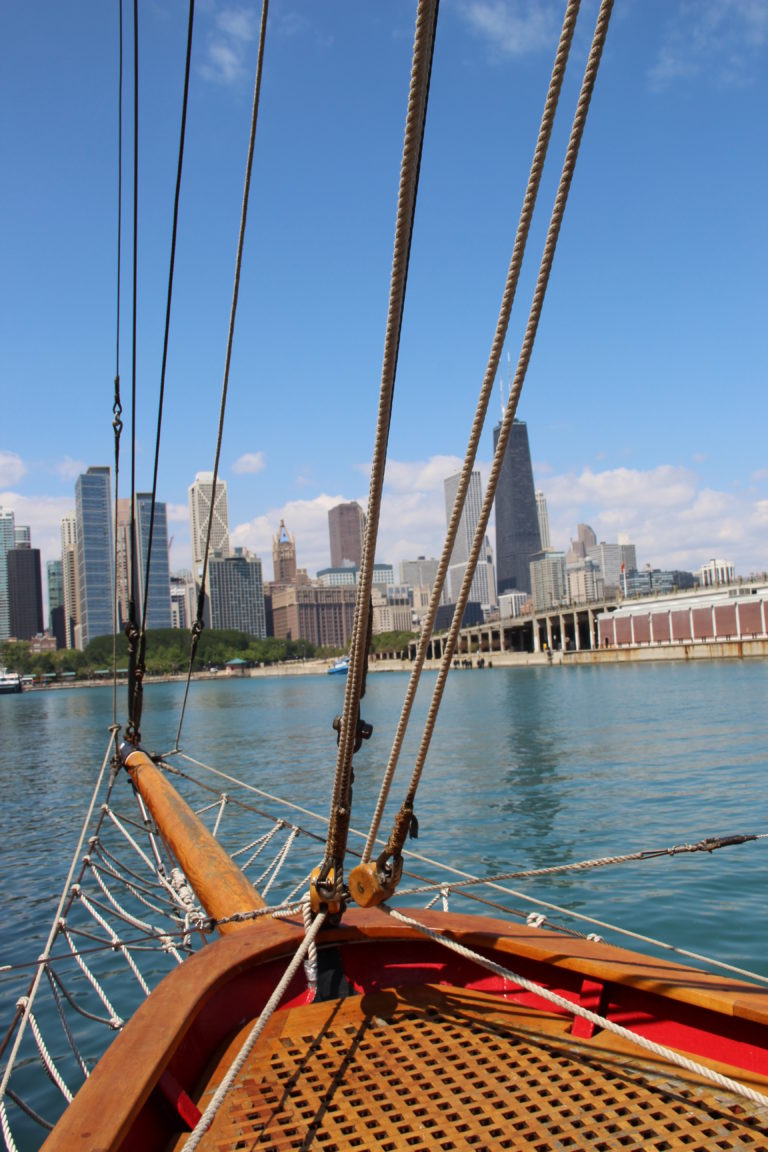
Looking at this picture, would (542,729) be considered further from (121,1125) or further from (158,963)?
(121,1125)

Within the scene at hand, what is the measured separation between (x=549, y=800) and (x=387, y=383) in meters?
15.0

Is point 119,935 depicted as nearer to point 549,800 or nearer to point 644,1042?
point 644,1042

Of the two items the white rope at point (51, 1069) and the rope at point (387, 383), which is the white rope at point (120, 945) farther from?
the rope at point (387, 383)

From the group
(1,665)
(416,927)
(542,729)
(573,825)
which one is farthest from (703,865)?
(1,665)

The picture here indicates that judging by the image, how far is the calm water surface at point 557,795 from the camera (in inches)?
392

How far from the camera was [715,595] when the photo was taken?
89.1 metres

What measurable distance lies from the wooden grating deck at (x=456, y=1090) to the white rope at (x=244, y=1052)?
0.21 meters

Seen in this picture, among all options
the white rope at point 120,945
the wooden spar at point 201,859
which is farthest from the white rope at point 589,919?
the white rope at point 120,945

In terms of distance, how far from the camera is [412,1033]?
11.3 feet

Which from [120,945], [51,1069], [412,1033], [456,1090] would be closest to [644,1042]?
[456,1090]

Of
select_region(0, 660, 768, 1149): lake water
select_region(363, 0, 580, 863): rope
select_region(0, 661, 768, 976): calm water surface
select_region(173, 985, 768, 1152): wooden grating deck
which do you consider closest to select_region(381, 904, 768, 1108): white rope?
select_region(173, 985, 768, 1152): wooden grating deck

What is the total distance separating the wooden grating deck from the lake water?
3341mm

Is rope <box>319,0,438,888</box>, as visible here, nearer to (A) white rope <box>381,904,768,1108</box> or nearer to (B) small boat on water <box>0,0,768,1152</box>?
(B) small boat on water <box>0,0,768,1152</box>

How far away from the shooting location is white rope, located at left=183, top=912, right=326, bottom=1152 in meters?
2.47
